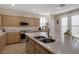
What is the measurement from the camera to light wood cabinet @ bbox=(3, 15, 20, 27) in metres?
5.57

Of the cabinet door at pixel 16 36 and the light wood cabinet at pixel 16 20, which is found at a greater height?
the light wood cabinet at pixel 16 20

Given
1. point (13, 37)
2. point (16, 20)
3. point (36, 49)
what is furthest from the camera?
point (16, 20)

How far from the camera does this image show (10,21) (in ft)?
19.0

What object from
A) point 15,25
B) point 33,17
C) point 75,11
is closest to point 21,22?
point 15,25

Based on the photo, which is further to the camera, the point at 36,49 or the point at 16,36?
the point at 16,36

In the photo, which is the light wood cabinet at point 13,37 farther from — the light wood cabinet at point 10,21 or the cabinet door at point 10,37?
the light wood cabinet at point 10,21

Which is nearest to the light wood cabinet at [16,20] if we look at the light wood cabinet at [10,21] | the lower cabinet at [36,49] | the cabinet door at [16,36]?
the light wood cabinet at [10,21]

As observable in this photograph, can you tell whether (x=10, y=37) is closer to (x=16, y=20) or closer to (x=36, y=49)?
(x=16, y=20)

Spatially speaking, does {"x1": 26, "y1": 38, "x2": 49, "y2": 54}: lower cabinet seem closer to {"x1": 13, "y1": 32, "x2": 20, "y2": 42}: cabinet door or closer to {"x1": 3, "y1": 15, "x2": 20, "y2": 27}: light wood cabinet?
{"x1": 13, "y1": 32, "x2": 20, "y2": 42}: cabinet door

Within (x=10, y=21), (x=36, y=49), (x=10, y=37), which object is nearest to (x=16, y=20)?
(x=10, y=21)

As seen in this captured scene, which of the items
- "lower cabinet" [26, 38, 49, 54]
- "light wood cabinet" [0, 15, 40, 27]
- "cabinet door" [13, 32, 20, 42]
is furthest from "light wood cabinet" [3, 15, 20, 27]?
"lower cabinet" [26, 38, 49, 54]

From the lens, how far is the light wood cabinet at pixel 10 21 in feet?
18.3

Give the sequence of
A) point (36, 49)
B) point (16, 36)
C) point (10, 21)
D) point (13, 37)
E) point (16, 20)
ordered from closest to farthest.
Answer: point (36, 49), point (13, 37), point (16, 36), point (10, 21), point (16, 20)
